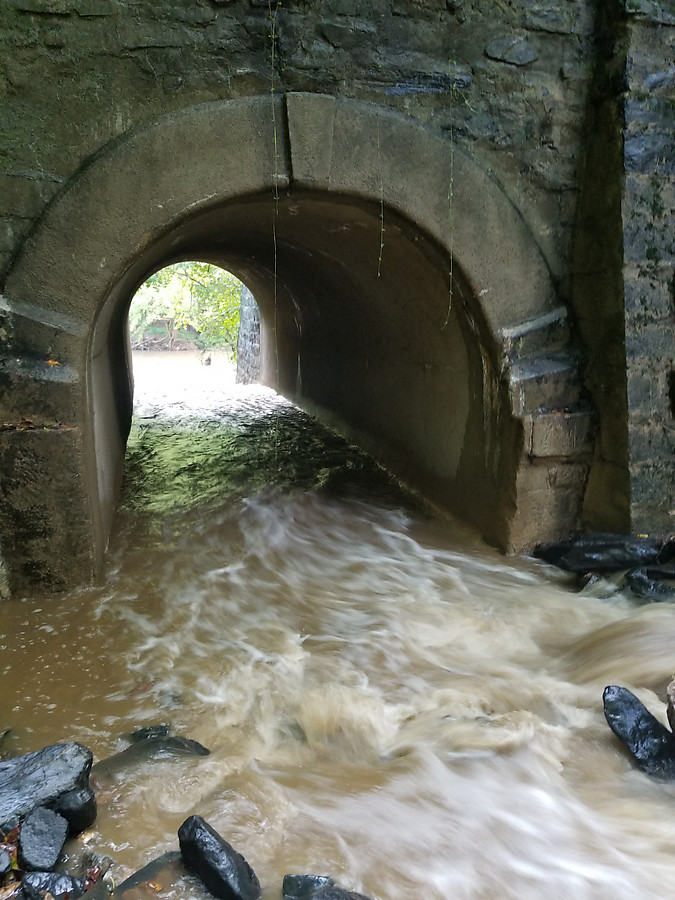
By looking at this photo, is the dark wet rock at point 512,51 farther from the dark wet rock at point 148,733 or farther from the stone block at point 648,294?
the dark wet rock at point 148,733

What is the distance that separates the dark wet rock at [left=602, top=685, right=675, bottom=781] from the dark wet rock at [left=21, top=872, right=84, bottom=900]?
73.2 inches

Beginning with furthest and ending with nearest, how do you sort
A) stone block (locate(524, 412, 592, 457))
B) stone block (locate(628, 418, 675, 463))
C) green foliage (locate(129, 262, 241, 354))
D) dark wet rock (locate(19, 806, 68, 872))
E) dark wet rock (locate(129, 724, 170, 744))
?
green foliage (locate(129, 262, 241, 354))
stone block (locate(524, 412, 592, 457))
stone block (locate(628, 418, 675, 463))
dark wet rock (locate(129, 724, 170, 744))
dark wet rock (locate(19, 806, 68, 872))

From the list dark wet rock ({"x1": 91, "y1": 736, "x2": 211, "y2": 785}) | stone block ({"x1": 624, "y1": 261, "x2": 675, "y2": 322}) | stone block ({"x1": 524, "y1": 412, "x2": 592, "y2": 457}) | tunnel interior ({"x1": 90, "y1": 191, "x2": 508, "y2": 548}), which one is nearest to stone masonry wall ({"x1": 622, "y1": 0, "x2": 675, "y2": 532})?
stone block ({"x1": 624, "y1": 261, "x2": 675, "y2": 322})

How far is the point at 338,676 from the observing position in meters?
3.07

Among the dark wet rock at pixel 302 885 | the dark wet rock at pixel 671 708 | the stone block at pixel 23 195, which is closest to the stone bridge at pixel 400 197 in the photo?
the stone block at pixel 23 195

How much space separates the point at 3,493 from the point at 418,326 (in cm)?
316

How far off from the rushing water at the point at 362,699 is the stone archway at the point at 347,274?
1.59 feet

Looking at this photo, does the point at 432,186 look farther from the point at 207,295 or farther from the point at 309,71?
the point at 207,295

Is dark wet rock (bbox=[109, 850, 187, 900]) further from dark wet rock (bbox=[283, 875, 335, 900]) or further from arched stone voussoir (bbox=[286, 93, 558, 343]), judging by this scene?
arched stone voussoir (bbox=[286, 93, 558, 343])

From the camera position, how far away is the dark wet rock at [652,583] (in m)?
3.63

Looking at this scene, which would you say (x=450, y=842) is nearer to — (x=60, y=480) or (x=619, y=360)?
(x=60, y=480)

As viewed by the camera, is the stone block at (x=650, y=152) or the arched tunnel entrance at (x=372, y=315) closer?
the stone block at (x=650, y=152)

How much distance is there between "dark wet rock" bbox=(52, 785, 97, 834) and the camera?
76.8 inches

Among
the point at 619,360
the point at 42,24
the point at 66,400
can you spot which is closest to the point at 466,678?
the point at 619,360
